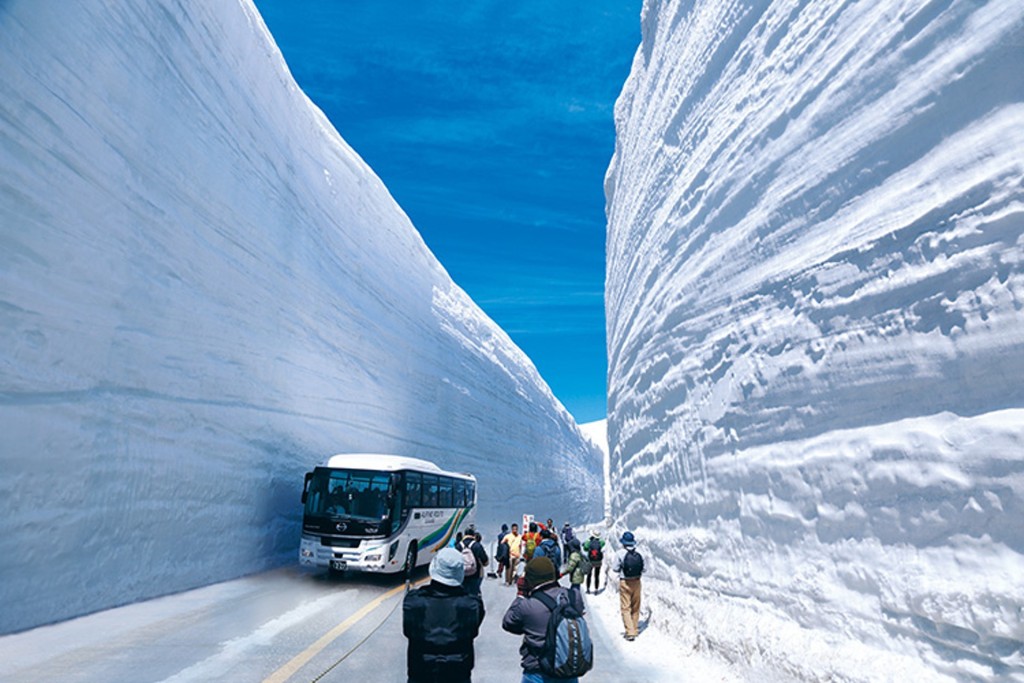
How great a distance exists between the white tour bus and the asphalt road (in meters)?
1.69

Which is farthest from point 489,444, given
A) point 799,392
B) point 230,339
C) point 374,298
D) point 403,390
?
point 799,392

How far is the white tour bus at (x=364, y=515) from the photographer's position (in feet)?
39.3

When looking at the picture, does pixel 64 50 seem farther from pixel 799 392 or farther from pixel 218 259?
pixel 799 392

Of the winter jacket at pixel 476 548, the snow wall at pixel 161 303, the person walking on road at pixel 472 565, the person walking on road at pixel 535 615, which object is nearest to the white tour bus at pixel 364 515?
the snow wall at pixel 161 303

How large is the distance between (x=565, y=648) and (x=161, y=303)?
922 cm

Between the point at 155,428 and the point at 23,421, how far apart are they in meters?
2.77

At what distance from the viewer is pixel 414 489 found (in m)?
13.5

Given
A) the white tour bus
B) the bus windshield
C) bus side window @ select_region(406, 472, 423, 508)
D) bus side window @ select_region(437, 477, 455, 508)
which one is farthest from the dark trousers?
bus side window @ select_region(437, 477, 455, 508)

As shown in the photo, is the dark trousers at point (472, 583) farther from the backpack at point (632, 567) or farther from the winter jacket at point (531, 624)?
the backpack at point (632, 567)

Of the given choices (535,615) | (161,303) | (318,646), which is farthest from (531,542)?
(535,615)

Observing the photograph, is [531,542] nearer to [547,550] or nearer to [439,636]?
[547,550]

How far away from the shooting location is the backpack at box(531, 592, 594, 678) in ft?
11.5

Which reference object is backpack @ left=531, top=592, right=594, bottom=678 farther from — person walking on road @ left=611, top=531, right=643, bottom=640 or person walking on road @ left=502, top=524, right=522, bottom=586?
person walking on road @ left=502, top=524, right=522, bottom=586

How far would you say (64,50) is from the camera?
848 centimetres
